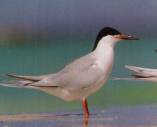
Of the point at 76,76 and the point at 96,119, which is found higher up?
the point at 76,76

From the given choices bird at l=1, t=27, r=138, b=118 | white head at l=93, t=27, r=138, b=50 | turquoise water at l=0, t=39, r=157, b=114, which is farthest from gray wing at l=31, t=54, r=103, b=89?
turquoise water at l=0, t=39, r=157, b=114

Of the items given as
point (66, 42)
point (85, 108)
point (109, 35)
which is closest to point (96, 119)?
point (85, 108)

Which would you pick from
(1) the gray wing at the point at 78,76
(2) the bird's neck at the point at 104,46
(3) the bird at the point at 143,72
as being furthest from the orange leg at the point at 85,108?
(3) the bird at the point at 143,72

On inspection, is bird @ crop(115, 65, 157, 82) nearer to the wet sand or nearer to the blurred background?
the blurred background

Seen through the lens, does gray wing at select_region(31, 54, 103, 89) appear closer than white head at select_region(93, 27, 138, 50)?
Yes

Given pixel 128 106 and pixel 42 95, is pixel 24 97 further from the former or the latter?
pixel 128 106

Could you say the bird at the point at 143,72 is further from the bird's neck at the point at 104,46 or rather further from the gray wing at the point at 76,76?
the gray wing at the point at 76,76

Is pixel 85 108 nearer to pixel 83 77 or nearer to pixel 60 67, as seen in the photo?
pixel 83 77
